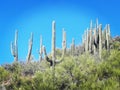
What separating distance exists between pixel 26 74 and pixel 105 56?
506 cm

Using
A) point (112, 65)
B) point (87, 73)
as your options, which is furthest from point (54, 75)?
point (112, 65)

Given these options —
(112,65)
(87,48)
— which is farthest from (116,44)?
(112,65)

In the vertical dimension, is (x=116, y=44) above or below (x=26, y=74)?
above

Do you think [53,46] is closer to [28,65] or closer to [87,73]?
[87,73]

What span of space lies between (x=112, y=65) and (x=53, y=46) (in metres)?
3.52

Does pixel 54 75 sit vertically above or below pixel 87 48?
below

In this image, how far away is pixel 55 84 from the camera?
68.8 feet

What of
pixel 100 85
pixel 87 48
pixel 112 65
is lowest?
pixel 100 85

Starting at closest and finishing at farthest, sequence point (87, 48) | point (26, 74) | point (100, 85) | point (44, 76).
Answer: point (100, 85), point (44, 76), point (26, 74), point (87, 48)

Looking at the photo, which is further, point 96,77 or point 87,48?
point 87,48

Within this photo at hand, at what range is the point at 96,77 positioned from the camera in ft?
69.1

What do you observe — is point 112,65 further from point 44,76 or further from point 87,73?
point 44,76

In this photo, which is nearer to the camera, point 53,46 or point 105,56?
point 53,46

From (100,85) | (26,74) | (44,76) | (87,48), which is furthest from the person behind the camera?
(87,48)
